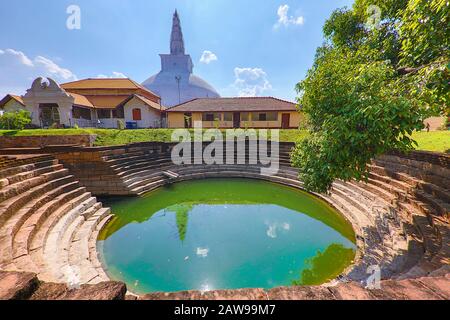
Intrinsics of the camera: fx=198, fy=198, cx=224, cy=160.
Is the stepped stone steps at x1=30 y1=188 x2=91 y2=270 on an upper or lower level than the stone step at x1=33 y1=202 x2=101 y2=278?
upper

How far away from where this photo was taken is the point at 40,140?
40.6 ft

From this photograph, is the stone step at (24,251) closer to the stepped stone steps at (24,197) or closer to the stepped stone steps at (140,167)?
the stepped stone steps at (24,197)

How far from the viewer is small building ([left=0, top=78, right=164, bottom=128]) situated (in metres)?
17.6

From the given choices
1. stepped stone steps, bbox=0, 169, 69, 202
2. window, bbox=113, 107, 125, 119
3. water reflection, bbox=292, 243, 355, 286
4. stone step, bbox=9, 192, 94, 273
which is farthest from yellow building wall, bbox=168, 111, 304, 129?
stone step, bbox=9, 192, 94, 273

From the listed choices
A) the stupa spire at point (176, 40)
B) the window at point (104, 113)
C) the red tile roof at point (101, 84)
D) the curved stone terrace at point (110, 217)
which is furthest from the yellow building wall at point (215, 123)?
the stupa spire at point (176, 40)

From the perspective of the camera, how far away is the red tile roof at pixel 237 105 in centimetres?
2212

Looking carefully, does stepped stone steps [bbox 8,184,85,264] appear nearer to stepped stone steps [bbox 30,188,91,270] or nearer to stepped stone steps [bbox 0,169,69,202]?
stepped stone steps [bbox 30,188,91,270]

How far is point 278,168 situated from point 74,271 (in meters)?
10.4

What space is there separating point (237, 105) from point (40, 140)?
58.2 ft

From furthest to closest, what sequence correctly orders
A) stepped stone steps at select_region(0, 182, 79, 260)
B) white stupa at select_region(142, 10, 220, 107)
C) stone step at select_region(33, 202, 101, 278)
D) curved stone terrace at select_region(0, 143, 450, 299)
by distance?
white stupa at select_region(142, 10, 220, 107), stone step at select_region(33, 202, 101, 278), stepped stone steps at select_region(0, 182, 79, 260), curved stone terrace at select_region(0, 143, 450, 299)

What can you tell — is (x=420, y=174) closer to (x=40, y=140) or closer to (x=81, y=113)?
(x=40, y=140)

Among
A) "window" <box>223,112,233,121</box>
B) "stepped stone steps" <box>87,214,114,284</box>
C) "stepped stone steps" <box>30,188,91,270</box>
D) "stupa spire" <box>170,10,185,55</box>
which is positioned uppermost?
"stupa spire" <box>170,10,185,55</box>

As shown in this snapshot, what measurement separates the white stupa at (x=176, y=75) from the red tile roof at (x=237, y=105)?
186ft

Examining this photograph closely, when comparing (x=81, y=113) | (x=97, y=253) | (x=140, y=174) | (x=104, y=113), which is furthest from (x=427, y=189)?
(x=104, y=113)
